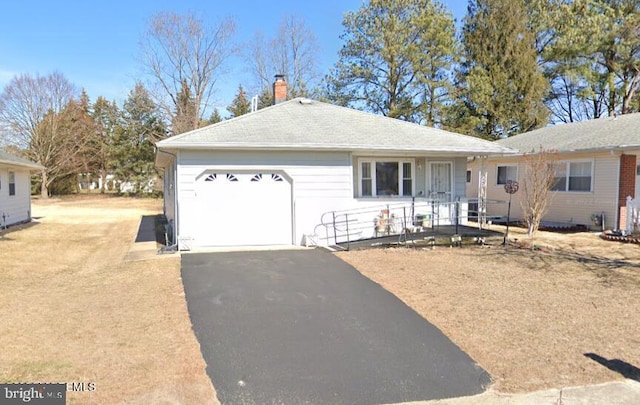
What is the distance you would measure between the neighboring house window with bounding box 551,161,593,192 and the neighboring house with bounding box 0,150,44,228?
20.8 m

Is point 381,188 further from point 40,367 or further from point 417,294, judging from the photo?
point 40,367

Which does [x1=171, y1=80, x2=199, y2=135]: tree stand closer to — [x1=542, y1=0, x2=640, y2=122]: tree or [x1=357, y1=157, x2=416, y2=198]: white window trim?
[x1=357, y1=157, x2=416, y2=198]: white window trim

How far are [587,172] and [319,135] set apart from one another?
9962mm

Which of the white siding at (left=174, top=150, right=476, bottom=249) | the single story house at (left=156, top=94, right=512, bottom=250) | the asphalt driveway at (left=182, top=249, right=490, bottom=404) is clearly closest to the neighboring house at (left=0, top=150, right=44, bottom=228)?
the white siding at (left=174, top=150, right=476, bottom=249)

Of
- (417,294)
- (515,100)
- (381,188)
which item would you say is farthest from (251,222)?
(515,100)

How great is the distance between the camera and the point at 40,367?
4375mm

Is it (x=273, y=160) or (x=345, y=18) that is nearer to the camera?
(x=273, y=160)

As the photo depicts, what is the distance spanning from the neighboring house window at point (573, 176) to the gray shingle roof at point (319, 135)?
4327 millimetres

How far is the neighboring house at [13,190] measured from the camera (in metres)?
17.7

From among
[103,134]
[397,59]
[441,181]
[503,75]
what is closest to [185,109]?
[103,134]

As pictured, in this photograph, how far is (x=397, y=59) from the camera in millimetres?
28531

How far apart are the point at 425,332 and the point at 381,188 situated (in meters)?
7.81

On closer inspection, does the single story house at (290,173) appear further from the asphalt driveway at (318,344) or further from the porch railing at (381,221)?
the asphalt driveway at (318,344)

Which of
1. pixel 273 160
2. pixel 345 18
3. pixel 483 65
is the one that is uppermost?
pixel 345 18
